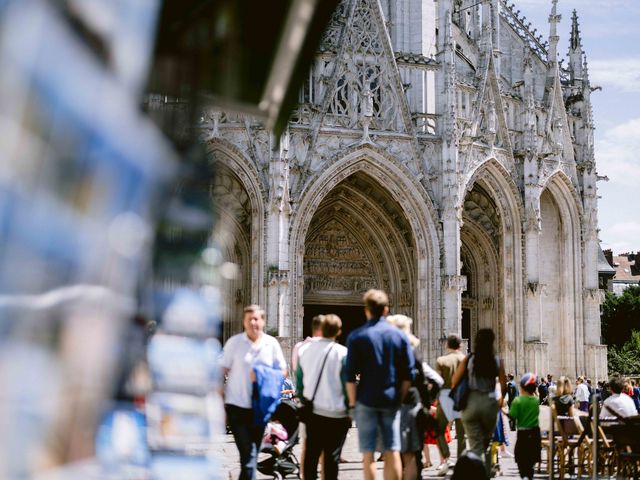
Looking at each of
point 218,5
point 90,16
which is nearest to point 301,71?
point 218,5

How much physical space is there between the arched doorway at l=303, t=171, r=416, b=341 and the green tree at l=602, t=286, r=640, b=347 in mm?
26413

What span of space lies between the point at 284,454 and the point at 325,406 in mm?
3432

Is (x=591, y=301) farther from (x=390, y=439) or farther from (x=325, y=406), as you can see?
(x=390, y=439)

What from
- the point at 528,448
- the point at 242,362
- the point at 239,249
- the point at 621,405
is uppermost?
the point at 239,249

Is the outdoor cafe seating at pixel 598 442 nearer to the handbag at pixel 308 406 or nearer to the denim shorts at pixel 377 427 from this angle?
Answer: the denim shorts at pixel 377 427

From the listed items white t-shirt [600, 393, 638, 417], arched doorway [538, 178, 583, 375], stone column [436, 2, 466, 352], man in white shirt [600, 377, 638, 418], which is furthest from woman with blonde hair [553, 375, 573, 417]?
arched doorway [538, 178, 583, 375]

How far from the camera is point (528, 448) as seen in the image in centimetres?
1046

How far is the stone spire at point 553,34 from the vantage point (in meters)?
30.9

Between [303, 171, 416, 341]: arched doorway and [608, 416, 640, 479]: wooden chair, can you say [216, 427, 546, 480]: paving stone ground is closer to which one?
[608, 416, 640, 479]: wooden chair

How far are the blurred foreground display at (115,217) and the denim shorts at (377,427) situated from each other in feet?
15.6

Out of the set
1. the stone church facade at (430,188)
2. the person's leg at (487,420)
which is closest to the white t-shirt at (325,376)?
the person's leg at (487,420)

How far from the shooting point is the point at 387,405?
719 cm

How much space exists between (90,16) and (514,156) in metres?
28.5

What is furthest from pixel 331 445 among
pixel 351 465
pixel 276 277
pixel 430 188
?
pixel 430 188
